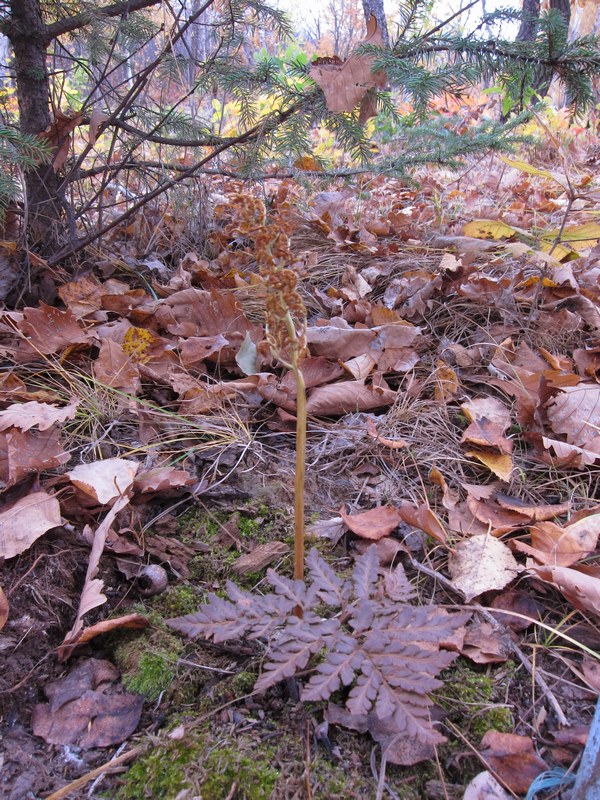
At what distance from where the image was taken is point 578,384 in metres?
1.81

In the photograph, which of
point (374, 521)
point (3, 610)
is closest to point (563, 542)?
point (374, 521)

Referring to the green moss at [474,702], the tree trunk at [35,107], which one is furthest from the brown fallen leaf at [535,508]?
the tree trunk at [35,107]

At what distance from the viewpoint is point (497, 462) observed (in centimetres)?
165

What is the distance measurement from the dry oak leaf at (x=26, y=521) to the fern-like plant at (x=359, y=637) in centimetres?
53

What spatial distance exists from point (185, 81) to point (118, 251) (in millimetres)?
1199

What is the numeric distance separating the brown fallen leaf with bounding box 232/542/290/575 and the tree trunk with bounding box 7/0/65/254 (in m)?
1.93

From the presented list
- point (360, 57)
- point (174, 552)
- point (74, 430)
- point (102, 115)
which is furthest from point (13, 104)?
point (174, 552)

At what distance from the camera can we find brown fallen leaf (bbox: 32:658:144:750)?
104 cm

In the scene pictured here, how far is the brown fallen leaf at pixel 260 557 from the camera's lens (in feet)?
4.46

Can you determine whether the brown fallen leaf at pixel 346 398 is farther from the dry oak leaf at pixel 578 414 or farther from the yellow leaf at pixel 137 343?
the yellow leaf at pixel 137 343

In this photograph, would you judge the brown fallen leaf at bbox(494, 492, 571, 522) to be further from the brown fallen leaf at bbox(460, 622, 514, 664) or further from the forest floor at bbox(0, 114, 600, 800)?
the brown fallen leaf at bbox(460, 622, 514, 664)

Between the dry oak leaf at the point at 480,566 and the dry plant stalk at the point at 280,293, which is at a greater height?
the dry plant stalk at the point at 280,293

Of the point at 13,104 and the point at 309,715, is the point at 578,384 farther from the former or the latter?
the point at 13,104

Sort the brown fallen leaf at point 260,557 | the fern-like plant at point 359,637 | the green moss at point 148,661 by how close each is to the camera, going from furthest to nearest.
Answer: the brown fallen leaf at point 260,557 → the green moss at point 148,661 → the fern-like plant at point 359,637
